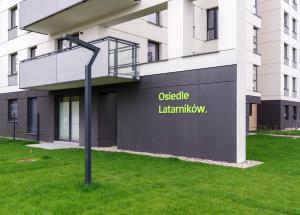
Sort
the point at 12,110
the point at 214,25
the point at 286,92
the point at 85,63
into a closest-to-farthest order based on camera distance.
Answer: the point at 85,63
the point at 214,25
the point at 12,110
the point at 286,92

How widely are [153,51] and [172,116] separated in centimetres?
628

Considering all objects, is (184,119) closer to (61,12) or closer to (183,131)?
(183,131)

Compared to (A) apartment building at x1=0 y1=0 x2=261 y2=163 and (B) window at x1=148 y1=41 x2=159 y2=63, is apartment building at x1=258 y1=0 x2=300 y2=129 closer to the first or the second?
(A) apartment building at x1=0 y1=0 x2=261 y2=163

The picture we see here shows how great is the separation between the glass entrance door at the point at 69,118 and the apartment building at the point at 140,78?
53 millimetres

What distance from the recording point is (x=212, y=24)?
22.4 metres

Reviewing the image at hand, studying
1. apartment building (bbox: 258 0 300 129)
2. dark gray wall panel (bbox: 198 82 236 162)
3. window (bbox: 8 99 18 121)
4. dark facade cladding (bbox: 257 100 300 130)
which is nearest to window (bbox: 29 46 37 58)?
window (bbox: 8 99 18 121)

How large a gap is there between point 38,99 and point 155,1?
10040 mm

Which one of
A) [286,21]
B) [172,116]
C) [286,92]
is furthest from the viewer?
[286,21]

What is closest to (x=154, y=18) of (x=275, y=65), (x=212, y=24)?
(x=212, y=24)

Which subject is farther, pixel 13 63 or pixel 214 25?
pixel 13 63

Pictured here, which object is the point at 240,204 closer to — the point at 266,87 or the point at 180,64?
the point at 180,64

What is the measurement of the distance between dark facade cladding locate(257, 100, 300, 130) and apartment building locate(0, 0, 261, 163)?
10457 millimetres

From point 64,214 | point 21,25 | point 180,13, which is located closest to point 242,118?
point 180,13

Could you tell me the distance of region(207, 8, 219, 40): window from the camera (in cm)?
2205
